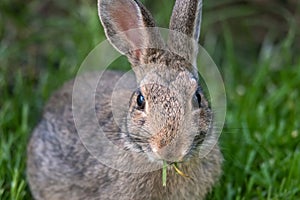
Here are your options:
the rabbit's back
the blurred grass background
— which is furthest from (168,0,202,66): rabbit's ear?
the blurred grass background

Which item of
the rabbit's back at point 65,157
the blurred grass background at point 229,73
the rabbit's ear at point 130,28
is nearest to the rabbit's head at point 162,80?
the rabbit's ear at point 130,28

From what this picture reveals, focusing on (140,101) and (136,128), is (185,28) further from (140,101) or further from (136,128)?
(136,128)

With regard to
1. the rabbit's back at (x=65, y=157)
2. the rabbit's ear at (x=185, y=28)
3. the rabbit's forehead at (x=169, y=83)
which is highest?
the rabbit's ear at (x=185, y=28)

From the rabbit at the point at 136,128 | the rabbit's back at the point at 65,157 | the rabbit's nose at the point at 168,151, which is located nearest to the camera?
the rabbit's nose at the point at 168,151

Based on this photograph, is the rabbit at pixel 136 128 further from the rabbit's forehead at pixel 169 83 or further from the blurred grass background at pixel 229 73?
the blurred grass background at pixel 229 73

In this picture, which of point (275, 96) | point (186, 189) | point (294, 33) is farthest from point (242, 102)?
point (186, 189)

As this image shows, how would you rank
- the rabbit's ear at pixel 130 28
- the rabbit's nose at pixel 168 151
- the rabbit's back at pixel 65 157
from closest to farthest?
the rabbit's nose at pixel 168 151, the rabbit's ear at pixel 130 28, the rabbit's back at pixel 65 157

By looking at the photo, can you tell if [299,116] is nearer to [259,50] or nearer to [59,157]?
[259,50]

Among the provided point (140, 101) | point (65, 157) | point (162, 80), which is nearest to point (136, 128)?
point (140, 101)
